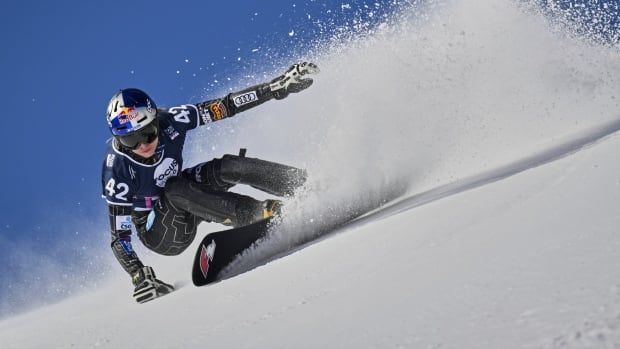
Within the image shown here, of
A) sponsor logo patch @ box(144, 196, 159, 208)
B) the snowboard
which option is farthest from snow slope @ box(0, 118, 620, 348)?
sponsor logo patch @ box(144, 196, 159, 208)

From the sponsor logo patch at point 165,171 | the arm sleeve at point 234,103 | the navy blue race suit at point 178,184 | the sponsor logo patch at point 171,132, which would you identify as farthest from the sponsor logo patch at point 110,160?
the arm sleeve at point 234,103

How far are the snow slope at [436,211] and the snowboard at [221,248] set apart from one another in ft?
0.33

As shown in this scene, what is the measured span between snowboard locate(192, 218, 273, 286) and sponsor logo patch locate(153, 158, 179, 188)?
0.77 m

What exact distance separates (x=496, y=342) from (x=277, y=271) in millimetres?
2051

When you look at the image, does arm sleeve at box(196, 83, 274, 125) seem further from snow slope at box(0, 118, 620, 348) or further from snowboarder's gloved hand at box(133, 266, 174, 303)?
snow slope at box(0, 118, 620, 348)

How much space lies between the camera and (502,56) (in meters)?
6.63

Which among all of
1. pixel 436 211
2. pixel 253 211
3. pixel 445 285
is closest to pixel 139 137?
pixel 253 211

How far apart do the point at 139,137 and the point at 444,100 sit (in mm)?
2653

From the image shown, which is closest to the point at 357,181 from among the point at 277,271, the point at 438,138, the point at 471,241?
the point at 438,138

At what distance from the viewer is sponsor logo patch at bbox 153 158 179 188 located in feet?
16.0

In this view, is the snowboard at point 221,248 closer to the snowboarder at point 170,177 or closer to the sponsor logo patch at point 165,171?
the snowboarder at point 170,177

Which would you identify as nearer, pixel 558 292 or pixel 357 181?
pixel 558 292

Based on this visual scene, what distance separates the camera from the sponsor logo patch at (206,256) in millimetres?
4262

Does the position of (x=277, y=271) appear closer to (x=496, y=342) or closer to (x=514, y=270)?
(x=514, y=270)
